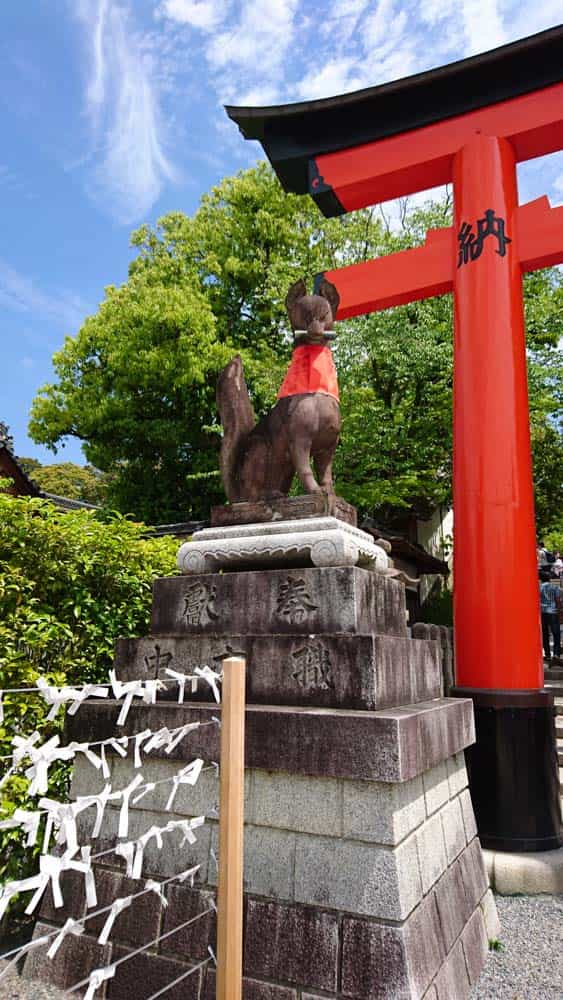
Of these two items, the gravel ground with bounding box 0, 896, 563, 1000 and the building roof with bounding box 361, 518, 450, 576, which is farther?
the building roof with bounding box 361, 518, 450, 576

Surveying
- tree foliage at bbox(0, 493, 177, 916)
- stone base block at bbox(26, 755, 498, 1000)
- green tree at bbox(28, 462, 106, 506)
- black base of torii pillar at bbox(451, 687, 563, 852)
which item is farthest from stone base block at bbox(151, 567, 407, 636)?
green tree at bbox(28, 462, 106, 506)

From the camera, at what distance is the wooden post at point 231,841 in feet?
5.97

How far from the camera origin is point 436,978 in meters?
2.71

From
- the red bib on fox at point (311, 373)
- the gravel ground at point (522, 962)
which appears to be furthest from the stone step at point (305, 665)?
the red bib on fox at point (311, 373)

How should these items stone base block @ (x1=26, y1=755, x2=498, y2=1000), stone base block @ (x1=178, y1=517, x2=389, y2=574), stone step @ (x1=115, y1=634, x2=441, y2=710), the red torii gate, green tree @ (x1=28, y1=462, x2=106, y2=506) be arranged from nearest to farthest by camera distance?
stone base block @ (x1=26, y1=755, x2=498, y2=1000) < stone step @ (x1=115, y1=634, x2=441, y2=710) < stone base block @ (x1=178, y1=517, x2=389, y2=574) < the red torii gate < green tree @ (x1=28, y1=462, x2=106, y2=506)

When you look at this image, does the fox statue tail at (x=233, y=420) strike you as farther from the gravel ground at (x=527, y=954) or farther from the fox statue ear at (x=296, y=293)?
the gravel ground at (x=527, y=954)

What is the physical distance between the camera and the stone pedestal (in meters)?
2.62

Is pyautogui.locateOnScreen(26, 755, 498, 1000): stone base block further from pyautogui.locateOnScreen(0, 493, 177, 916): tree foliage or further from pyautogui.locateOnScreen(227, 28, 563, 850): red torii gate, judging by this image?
pyautogui.locateOnScreen(227, 28, 563, 850): red torii gate

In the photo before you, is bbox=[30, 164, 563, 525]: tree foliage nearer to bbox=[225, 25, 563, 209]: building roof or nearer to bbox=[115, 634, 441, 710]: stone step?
bbox=[225, 25, 563, 209]: building roof

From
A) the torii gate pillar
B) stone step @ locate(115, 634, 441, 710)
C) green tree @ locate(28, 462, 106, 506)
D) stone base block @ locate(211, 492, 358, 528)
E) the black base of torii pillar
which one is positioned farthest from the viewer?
green tree @ locate(28, 462, 106, 506)

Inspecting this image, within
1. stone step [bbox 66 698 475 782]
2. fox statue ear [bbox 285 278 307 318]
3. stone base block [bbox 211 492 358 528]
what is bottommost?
stone step [bbox 66 698 475 782]

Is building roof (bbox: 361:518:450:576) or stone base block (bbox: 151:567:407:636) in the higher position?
building roof (bbox: 361:518:450:576)

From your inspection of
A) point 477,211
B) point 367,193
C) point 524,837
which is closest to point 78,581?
point 524,837

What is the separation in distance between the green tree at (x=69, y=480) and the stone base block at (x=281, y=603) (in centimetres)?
2776
